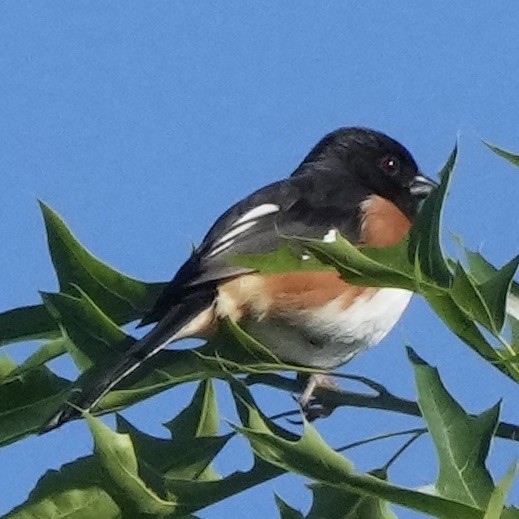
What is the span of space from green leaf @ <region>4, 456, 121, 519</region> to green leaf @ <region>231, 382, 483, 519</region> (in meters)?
0.46

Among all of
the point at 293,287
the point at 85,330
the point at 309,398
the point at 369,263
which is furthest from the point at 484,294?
the point at 293,287

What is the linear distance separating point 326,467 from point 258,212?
2.04m

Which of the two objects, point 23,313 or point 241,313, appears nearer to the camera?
point 23,313

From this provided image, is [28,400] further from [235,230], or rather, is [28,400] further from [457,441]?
[235,230]

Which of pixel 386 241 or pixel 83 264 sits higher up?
pixel 386 241

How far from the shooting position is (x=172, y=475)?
206cm

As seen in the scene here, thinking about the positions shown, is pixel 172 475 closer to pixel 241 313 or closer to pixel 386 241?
pixel 241 313

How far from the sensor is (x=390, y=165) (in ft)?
15.1

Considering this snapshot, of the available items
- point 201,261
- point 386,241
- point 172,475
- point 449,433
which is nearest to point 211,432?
point 172,475

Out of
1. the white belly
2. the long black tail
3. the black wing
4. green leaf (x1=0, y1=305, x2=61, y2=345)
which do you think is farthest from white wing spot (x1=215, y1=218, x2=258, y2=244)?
green leaf (x1=0, y1=305, x2=61, y2=345)

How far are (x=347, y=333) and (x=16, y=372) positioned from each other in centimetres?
148

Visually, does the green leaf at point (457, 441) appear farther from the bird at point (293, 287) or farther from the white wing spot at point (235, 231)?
the white wing spot at point (235, 231)

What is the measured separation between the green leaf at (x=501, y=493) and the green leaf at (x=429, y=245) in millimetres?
329

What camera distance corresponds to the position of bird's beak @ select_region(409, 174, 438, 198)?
4574 mm
